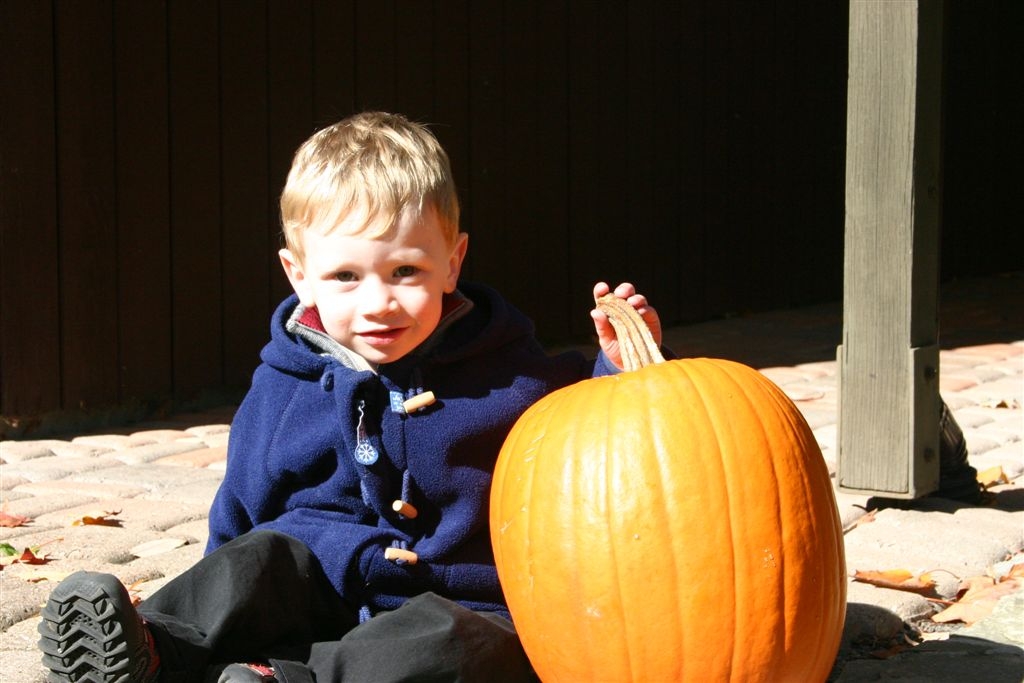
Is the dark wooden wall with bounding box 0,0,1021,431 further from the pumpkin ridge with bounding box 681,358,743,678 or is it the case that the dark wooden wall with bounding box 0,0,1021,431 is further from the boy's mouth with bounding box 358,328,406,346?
the pumpkin ridge with bounding box 681,358,743,678

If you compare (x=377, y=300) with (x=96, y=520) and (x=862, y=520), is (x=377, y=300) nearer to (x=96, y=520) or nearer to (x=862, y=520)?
(x=96, y=520)

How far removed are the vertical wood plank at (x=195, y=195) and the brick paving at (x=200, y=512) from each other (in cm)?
29

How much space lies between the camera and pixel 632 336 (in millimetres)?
2467

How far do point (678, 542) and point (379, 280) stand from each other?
789mm

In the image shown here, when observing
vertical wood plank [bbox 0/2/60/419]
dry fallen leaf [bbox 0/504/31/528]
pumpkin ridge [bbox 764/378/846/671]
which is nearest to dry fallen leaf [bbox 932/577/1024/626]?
pumpkin ridge [bbox 764/378/846/671]

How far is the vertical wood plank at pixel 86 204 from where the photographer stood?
521 cm

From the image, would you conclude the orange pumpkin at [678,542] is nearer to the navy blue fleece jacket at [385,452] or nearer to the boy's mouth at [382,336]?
the navy blue fleece jacket at [385,452]

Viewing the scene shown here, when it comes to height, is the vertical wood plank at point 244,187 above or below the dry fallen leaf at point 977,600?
above

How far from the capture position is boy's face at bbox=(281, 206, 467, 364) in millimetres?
2508

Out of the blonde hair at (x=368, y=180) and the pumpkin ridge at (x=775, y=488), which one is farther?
the blonde hair at (x=368, y=180)

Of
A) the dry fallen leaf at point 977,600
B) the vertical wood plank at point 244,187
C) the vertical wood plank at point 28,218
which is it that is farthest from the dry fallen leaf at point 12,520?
the dry fallen leaf at point 977,600

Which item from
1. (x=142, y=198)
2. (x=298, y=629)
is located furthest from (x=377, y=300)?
(x=142, y=198)

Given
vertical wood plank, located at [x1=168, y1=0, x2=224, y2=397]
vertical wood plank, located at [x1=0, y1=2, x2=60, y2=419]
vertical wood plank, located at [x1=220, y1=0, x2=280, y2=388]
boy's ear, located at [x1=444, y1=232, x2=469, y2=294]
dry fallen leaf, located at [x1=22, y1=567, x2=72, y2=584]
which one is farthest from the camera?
vertical wood plank, located at [x1=220, y1=0, x2=280, y2=388]

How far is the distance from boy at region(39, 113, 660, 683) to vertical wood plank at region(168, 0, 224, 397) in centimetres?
312
